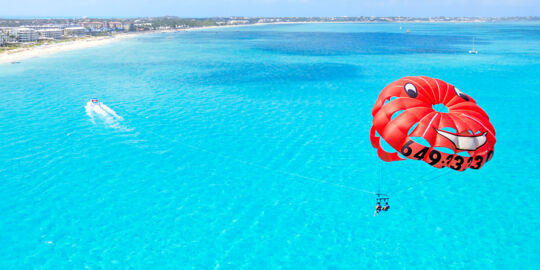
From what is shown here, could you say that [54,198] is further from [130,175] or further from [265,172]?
[265,172]

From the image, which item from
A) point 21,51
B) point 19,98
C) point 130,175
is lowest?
point 130,175

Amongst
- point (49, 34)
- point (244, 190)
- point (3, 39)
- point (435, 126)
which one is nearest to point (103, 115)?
point (244, 190)

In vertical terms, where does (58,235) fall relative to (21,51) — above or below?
below

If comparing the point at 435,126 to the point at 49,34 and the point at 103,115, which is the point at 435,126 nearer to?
the point at 103,115

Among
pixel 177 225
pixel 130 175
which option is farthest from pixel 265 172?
pixel 130 175

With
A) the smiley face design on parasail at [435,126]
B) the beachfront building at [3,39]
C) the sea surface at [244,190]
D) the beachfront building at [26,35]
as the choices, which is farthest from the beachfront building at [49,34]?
the smiley face design on parasail at [435,126]

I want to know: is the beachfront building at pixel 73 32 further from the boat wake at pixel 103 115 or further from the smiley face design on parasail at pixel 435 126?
the smiley face design on parasail at pixel 435 126
